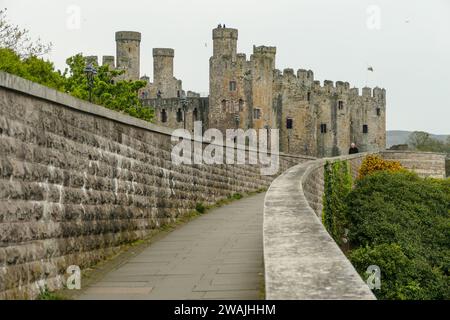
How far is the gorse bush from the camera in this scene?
2180 cm

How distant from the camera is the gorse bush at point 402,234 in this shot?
21.8m

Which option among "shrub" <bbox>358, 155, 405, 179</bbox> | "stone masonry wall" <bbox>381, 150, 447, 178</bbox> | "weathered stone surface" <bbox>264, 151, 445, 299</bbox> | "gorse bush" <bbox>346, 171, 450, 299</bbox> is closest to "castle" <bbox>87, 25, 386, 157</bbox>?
"stone masonry wall" <bbox>381, 150, 447, 178</bbox>

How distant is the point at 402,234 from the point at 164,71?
63.5 metres

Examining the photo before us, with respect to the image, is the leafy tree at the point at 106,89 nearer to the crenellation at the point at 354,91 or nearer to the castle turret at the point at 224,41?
the castle turret at the point at 224,41

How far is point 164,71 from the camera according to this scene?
289 feet

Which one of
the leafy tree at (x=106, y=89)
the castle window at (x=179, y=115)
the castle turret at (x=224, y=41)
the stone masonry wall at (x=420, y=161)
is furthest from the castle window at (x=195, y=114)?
the leafy tree at (x=106, y=89)

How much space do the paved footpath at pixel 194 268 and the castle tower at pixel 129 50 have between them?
7290cm

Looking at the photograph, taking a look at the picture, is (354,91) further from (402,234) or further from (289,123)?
(402,234)

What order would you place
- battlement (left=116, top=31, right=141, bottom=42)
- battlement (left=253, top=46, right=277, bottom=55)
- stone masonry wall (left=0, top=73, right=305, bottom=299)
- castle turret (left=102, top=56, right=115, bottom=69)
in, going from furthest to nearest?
battlement (left=116, top=31, right=141, bottom=42) < castle turret (left=102, top=56, right=115, bottom=69) < battlement (left=253, top=46, right=277, bottom=55) < stone masonry wall (left=0, top=73, right=305, bottom=299)

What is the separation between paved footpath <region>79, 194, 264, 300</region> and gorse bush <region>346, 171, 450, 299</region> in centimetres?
766

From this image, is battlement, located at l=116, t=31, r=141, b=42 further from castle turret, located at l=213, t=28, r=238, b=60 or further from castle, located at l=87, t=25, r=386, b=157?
castle turret, located at l=213, t=28, r=238, b=60

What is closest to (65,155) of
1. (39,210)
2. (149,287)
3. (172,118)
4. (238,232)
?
(39,210)
